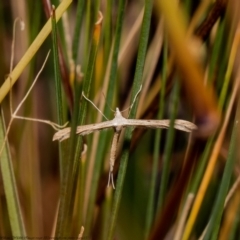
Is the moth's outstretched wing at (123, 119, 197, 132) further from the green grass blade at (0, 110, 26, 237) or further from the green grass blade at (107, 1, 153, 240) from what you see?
the green grass blade at (0, 110, 26, 237)

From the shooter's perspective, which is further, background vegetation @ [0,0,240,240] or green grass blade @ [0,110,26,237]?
green grass blade @ [0,110,26,237]

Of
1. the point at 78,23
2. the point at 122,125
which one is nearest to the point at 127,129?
the point at 122,125

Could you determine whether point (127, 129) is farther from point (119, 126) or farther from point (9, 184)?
point (9, 184)

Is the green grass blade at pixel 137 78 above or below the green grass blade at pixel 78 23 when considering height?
below

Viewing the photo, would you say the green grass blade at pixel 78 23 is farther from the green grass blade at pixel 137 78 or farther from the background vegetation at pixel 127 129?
the green grass blade at pixel 137 78

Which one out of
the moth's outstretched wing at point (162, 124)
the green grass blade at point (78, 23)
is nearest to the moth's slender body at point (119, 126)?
the moth's outstretched wing at point (162, 124)

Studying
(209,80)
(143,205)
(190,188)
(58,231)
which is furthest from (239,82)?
(143,205)

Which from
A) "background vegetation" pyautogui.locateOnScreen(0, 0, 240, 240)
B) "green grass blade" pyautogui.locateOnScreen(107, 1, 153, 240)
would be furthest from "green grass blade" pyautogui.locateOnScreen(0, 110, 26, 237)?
"green grass blade" pyautogui.locateOnScreen(107, 1, 153, 240)

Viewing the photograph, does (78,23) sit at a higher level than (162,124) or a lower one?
higher

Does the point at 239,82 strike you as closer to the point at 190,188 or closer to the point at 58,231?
the point at 190,188
